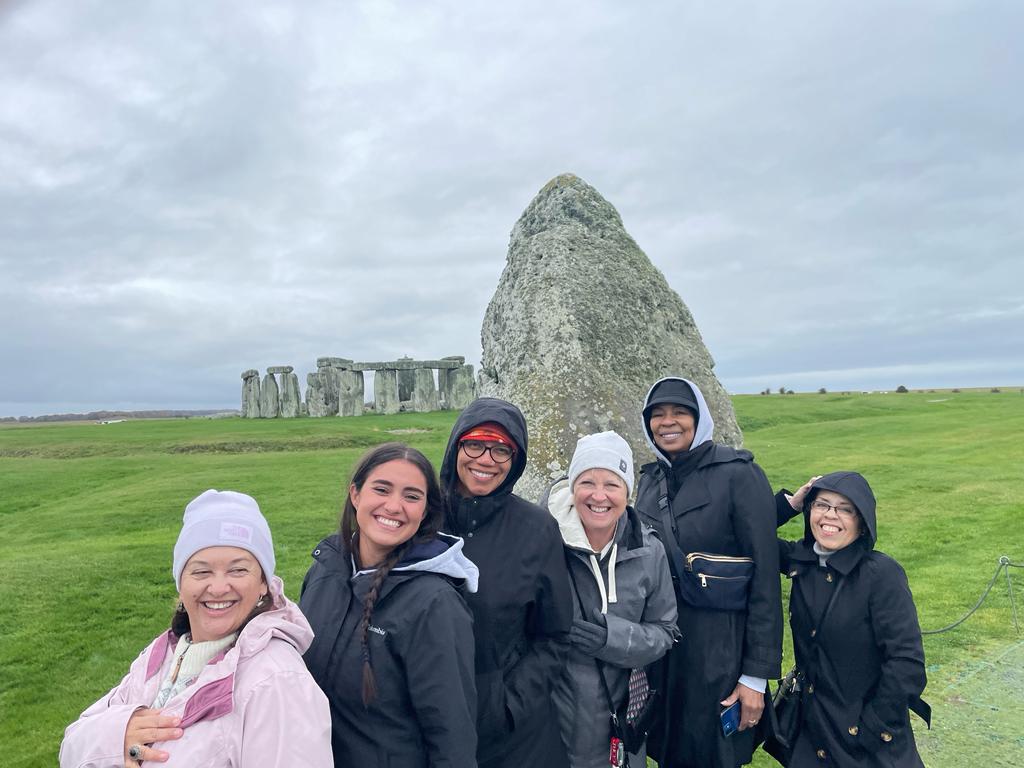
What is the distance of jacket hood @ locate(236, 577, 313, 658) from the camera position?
81.9 inches

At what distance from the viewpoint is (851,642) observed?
314 centimetres

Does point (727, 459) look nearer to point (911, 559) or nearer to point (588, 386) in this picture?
point (588, 386)

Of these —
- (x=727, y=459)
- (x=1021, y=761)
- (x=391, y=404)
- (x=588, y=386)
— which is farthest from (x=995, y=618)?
(x=391, y=404)

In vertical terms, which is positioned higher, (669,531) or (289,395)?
(289,395)

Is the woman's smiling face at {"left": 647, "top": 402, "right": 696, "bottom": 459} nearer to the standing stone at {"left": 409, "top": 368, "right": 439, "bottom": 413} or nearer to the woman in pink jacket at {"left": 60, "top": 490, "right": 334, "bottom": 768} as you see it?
the woman in pink jacket at {"left": 60, "top": 490, "right": 334, "bottom": 768}

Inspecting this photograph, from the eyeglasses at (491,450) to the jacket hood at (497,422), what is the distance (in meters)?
0.04

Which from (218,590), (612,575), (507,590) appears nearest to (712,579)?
(612,575)

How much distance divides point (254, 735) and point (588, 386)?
13.9 feet

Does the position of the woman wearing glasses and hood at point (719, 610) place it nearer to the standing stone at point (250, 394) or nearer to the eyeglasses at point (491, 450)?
the eyeglasses at point (491, 450)

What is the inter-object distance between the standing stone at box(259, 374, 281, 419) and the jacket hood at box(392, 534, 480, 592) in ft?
119

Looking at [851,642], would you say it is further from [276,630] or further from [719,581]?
[276,630]

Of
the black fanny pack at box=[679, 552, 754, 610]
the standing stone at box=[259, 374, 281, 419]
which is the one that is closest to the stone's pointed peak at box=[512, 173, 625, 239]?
the black fanny pack at box=[679, 552, 754, 610]

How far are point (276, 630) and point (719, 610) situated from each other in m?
2.08

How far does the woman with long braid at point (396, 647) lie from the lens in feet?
7.26
